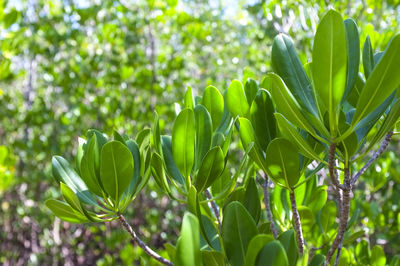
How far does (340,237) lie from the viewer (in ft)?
2.20

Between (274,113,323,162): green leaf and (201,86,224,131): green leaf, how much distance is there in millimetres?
199

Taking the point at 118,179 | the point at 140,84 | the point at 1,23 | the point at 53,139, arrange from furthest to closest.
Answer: the point at 53,139 < the point at 140,84 < the point at 1,23 < the point at 118,179

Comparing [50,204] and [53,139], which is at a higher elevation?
[50,204]

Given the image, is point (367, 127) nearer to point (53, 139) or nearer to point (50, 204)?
point (50, 204)

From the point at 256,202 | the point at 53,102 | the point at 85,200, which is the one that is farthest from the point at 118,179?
the point at 53,102

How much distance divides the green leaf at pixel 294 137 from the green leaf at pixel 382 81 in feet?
0.27

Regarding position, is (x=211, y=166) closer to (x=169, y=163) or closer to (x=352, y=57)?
(x=169, y=163)

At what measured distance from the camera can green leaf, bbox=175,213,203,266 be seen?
454 mm

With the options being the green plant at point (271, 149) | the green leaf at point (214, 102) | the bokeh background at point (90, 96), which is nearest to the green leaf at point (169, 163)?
the green plant at point (271, 149)

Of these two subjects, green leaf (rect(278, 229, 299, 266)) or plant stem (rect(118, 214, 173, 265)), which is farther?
plant stem (rect(118, 214, 173, 265))

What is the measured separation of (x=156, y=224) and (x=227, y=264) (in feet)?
10.2

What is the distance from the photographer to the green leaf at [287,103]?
54 cm

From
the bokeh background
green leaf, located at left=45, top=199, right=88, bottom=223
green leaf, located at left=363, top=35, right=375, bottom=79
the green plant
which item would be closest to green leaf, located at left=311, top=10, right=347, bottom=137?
the green plant

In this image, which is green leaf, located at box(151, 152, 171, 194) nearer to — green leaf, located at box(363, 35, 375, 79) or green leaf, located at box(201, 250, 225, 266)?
green leaf, located at box(201, 250, 225, 266)
